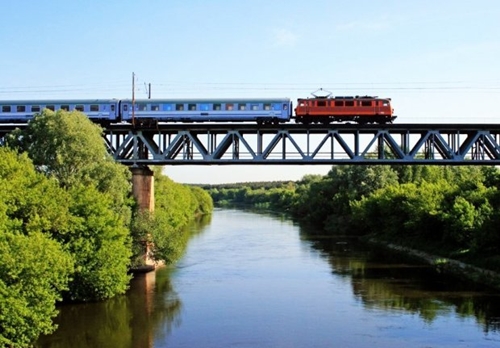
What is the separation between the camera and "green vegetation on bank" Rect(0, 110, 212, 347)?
1101 inches

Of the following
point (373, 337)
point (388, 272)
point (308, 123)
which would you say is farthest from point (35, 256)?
point (388, 272)

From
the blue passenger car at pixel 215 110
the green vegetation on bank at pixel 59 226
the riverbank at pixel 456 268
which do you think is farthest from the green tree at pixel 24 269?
the riverbank at pixel 456 268

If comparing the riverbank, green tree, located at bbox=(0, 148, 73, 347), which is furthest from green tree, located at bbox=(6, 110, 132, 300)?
the riverbank

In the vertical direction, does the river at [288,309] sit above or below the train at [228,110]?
below

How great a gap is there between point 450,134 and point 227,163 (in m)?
17.5

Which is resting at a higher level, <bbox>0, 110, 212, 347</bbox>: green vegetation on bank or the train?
the train

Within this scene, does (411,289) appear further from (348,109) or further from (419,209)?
(419,209)

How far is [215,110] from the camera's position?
2045 inches

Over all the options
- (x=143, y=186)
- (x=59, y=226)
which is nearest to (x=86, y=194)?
(x=59, y=226)

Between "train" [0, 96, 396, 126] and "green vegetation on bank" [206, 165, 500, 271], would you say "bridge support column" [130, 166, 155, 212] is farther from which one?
"green vegetation on bank" [206, 165, 500, 271]

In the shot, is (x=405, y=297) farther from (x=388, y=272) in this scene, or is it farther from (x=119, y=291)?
(x=119, y=291)

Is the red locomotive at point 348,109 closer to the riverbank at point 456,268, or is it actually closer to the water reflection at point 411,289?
the water reflection at point 411,289

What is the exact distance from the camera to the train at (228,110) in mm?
50906

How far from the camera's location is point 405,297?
42.6 m
